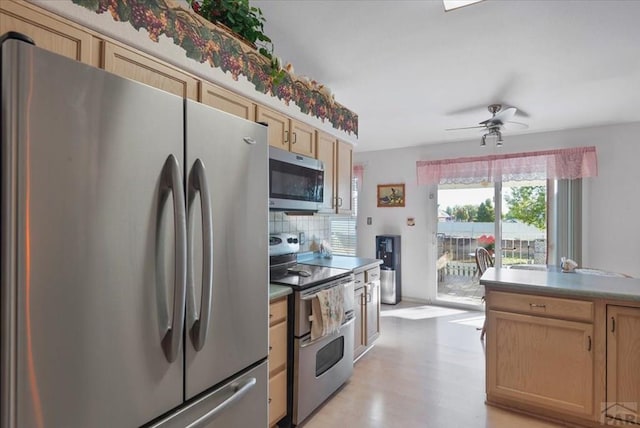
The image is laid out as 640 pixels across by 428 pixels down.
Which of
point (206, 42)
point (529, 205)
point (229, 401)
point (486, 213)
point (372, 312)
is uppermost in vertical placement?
point (206, 42)

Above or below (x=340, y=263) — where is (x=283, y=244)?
above

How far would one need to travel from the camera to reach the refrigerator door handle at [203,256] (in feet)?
3.65

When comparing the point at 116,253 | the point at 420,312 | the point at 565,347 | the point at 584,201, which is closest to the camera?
the point at 116,253

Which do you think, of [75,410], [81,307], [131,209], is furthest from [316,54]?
[75,410]

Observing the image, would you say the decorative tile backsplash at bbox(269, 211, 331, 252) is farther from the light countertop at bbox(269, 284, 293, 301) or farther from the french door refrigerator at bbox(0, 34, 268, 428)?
the french door refrigerator at bbox(0, 34, 268, 428)

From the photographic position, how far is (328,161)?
3.02 metres

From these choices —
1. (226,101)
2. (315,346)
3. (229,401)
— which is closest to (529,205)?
(315,346)

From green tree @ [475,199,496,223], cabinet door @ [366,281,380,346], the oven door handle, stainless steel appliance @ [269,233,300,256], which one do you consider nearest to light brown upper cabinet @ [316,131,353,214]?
stainless steel appliance @ [269,233,300,256]

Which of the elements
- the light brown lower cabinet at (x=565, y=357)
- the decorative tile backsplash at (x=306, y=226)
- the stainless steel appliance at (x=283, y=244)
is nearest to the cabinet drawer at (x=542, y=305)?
the light brown lower cabinet at (x=565, y=357)

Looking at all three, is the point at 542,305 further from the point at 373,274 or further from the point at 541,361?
the point at 373,274

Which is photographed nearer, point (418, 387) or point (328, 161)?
point (418, 387)

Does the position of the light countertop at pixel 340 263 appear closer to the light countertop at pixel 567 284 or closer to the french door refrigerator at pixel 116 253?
the light countertop at pixel 567 284

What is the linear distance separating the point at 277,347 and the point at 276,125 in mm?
1455

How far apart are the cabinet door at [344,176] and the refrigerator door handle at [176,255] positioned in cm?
222
